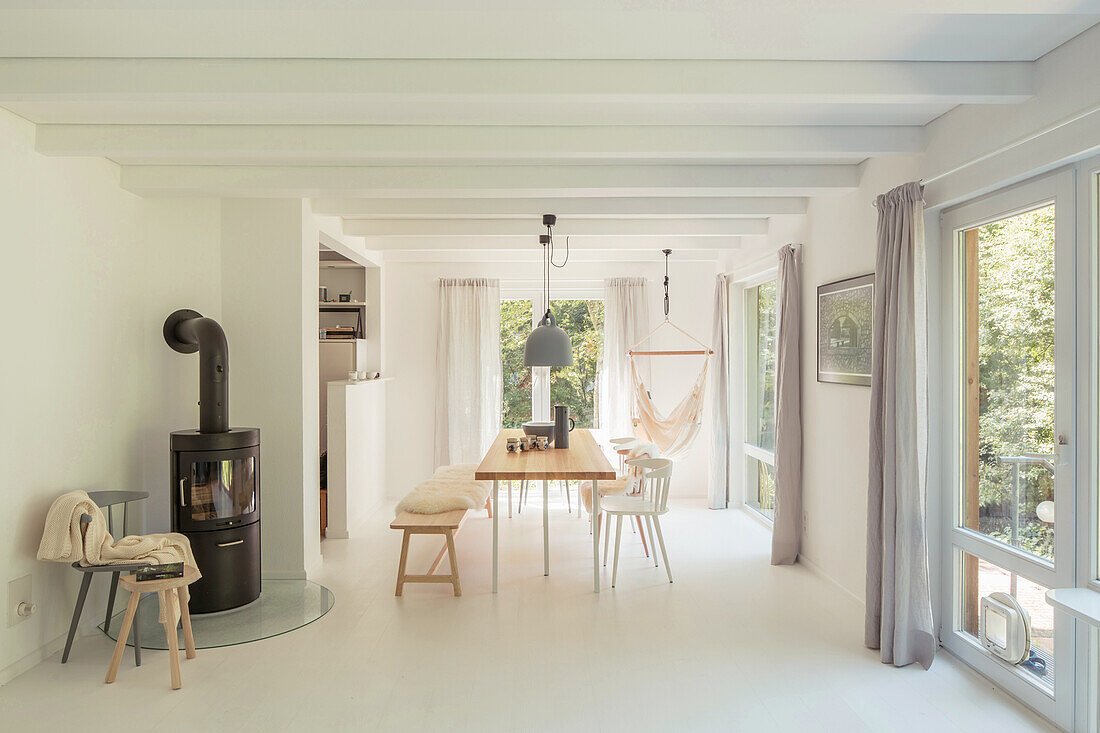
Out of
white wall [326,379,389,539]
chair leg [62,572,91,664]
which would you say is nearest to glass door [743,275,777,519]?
white wall [326,379,389,539]

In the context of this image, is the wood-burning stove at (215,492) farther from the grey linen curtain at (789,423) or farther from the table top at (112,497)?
the grey linen curtain at (789,423)

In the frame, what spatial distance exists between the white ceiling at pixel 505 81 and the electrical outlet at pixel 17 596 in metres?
1.86

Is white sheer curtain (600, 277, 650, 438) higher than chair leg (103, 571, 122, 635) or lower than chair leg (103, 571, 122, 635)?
higher

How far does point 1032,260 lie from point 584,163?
1.98m

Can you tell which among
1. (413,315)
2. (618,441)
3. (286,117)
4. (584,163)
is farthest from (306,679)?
(413,315)

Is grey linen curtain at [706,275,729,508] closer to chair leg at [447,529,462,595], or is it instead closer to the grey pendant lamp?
the grey pendant lamp

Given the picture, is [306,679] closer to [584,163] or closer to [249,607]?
[249,607]

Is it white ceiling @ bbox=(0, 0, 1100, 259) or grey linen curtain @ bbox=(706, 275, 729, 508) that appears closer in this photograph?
white ceiling @ bbox=(0, 0, 1100, 259)

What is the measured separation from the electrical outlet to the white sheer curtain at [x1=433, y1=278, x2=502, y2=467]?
4006mm

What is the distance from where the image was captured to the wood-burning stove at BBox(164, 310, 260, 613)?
3666mm

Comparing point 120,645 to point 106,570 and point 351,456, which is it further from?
point 351,456

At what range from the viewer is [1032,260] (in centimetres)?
269

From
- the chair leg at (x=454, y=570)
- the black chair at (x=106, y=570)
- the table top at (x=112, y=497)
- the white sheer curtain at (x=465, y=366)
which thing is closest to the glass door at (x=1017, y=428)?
the chair leg at (x=454, y=570)

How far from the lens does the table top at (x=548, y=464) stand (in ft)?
12.9
